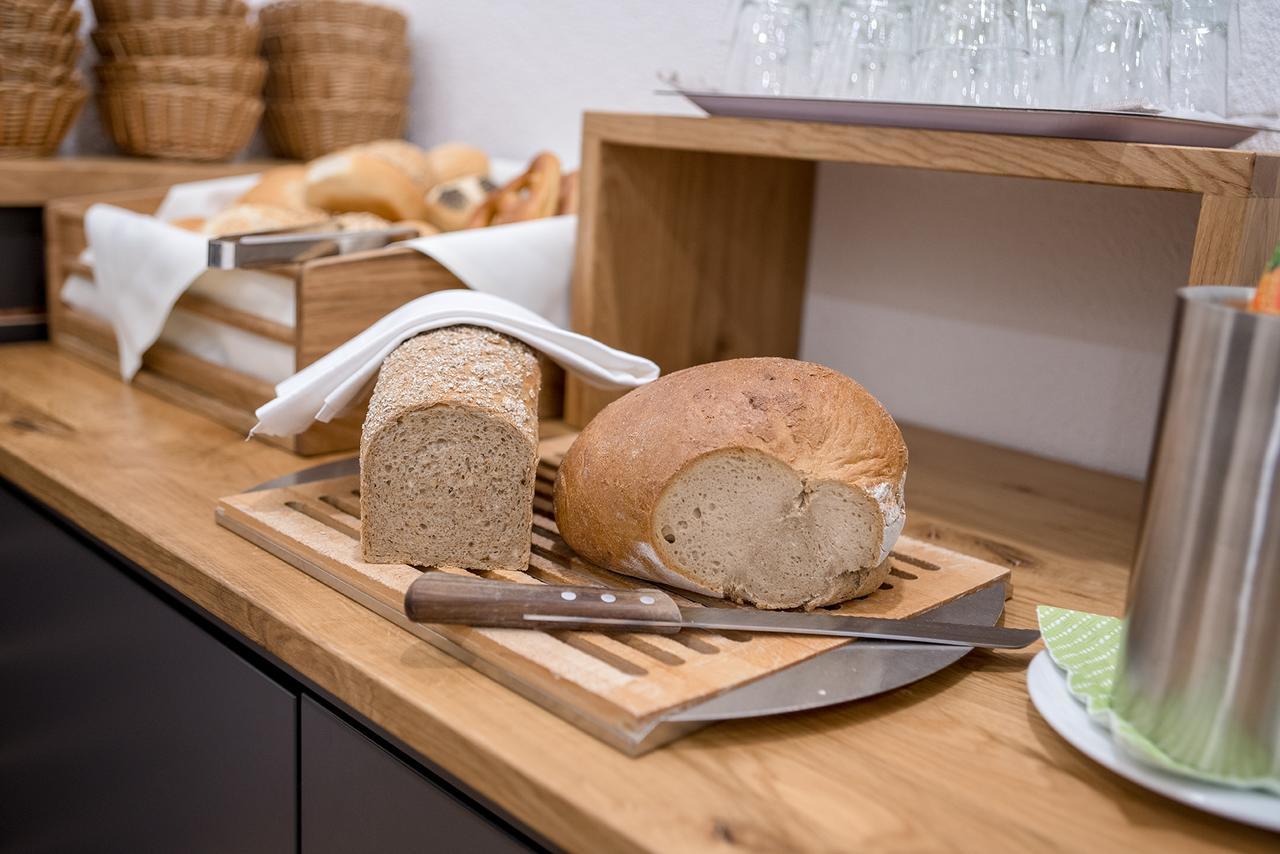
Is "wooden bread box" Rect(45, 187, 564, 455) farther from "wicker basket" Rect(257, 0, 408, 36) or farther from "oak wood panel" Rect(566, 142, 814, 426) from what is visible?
"wicker basket" Rect(257, 0, 408, 36)

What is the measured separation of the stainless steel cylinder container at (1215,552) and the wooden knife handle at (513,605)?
0.92 feet

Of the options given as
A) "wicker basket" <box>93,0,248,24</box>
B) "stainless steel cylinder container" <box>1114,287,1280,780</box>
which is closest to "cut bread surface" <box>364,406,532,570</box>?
"stainless steel cylinder container" <box>1114,287,1280,780</box>

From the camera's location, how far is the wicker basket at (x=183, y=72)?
1.67 metres

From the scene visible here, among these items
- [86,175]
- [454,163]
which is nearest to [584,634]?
[454,163]

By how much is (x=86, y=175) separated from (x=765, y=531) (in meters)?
1.29

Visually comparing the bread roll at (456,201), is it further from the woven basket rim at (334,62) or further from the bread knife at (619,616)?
the bread knife at (619,616)

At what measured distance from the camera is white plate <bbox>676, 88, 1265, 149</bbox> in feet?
2.76

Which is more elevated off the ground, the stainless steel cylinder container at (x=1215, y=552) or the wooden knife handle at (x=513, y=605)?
the stainless steel cylinder container at (x=1215, y=552)

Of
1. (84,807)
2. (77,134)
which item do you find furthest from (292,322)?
(77,134)

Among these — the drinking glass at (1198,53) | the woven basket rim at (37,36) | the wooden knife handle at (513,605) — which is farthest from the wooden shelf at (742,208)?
the woven basket rim at (37,36)

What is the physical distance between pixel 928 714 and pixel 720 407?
0.79 feet

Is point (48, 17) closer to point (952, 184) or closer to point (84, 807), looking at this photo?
point (84, 807)

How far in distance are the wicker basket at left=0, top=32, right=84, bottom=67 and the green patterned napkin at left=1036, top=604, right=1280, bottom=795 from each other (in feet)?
4.89

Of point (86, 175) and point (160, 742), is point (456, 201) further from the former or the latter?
point (160, 742)
